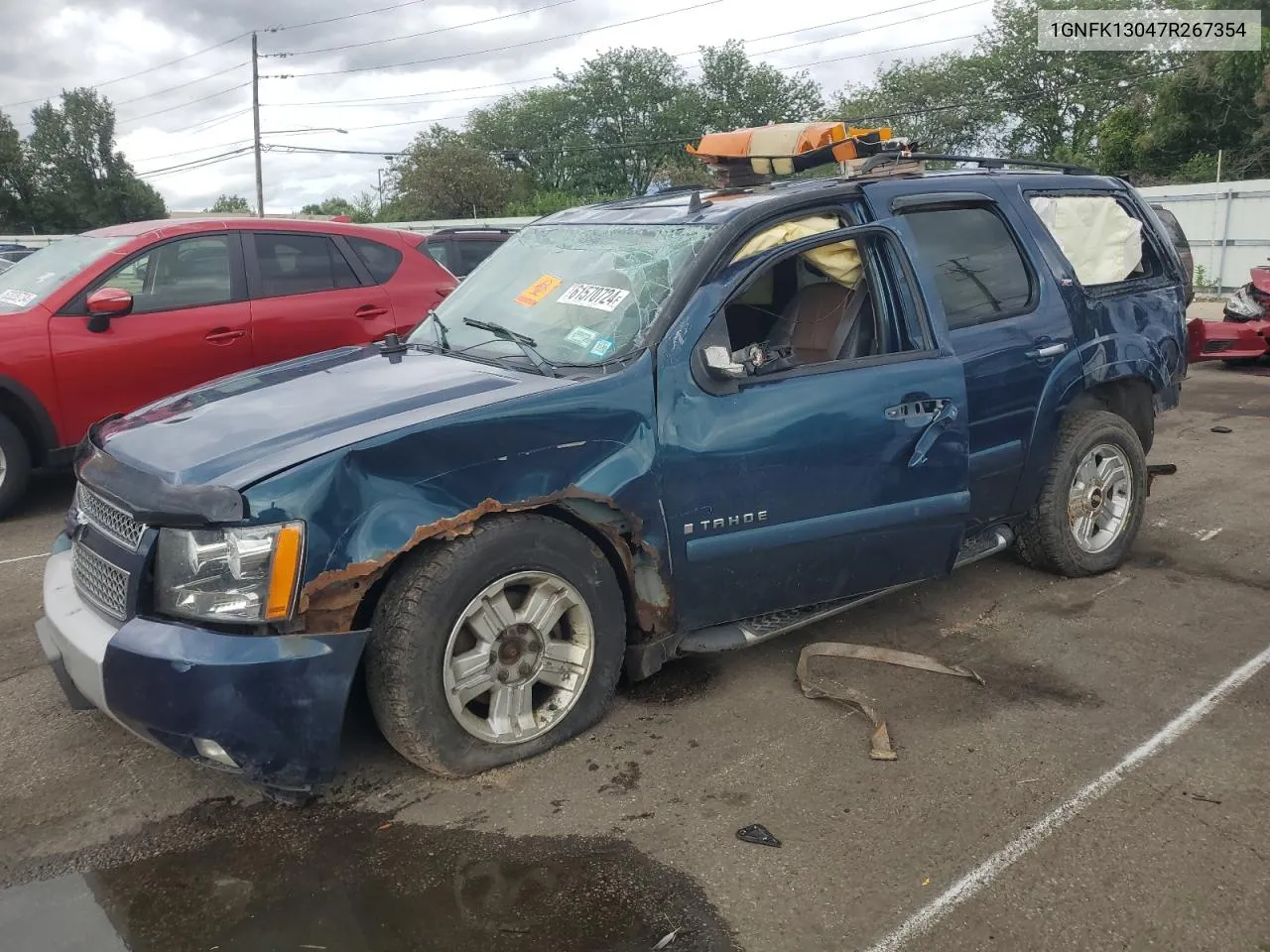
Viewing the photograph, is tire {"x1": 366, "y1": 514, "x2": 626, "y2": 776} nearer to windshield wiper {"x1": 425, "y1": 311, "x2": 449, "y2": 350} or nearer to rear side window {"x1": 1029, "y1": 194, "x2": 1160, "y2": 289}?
windshield wiper {"x1": 425, "y1": 311, "x2": 449, "y2": 350}

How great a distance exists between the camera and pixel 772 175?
5.22 meters

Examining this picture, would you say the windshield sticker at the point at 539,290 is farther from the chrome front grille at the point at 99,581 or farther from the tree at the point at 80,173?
the tree at the point at 80,173

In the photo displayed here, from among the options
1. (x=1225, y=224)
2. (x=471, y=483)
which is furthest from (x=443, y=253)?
(x=1225, y=224)

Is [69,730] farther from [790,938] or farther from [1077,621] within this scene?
[1077,621]

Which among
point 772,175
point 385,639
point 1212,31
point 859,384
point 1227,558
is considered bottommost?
point 1227,558

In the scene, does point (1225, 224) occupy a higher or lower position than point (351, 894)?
higher

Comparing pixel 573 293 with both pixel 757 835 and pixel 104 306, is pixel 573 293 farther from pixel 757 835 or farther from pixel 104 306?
pixel 104 306

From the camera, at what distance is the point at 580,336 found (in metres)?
3.77

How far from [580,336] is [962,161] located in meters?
2.55

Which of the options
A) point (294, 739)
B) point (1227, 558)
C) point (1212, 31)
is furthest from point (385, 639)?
point (1212, 31)

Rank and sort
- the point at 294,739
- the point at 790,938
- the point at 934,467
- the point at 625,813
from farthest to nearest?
1. the point at 934,467
2. the point at 625,813
3. the point at 294,739
4. the point at 790,938

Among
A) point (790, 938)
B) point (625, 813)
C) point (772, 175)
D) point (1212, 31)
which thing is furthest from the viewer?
point (1212, 31)

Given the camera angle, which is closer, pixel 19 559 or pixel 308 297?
pixel 19 559

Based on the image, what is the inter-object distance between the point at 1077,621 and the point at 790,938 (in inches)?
102
